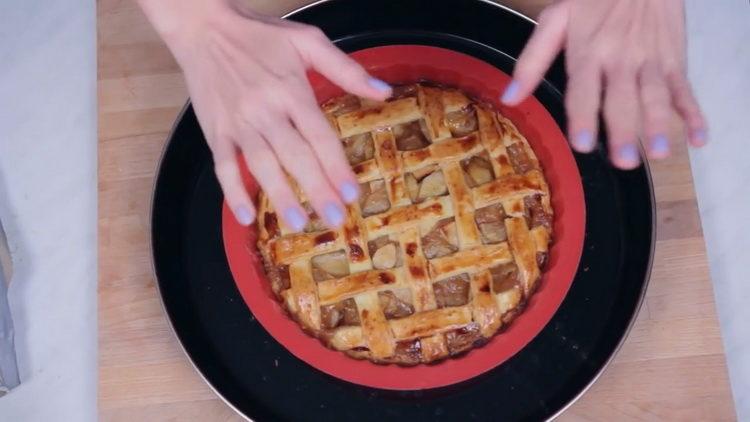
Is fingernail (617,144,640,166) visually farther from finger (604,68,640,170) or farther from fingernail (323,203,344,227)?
fingernail (323,203,344,227)

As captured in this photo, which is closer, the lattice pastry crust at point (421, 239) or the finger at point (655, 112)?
the finger at point (655, 112)

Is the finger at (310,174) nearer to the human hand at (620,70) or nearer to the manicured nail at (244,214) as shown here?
the manicured nail at (244,214)

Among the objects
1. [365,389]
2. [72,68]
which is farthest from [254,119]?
[72,68]

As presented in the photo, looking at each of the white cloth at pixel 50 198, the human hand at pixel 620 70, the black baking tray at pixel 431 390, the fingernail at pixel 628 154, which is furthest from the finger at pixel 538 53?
the white cloth at pixel 50 198

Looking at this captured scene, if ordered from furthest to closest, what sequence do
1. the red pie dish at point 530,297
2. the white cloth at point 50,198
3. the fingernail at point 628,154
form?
the white cloth at point 50,198 → the red pie dish at point 530,297 → the fingernail at point 628,154

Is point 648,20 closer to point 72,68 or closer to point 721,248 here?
point 721,248

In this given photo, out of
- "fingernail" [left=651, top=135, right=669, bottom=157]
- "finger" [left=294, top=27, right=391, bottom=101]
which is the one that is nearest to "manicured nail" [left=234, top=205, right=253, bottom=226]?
"finger" [left=294, top=27, right=391, bottom=101]

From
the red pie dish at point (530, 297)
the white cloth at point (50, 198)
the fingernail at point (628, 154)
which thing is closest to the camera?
the fingernail at point (628, 154)
